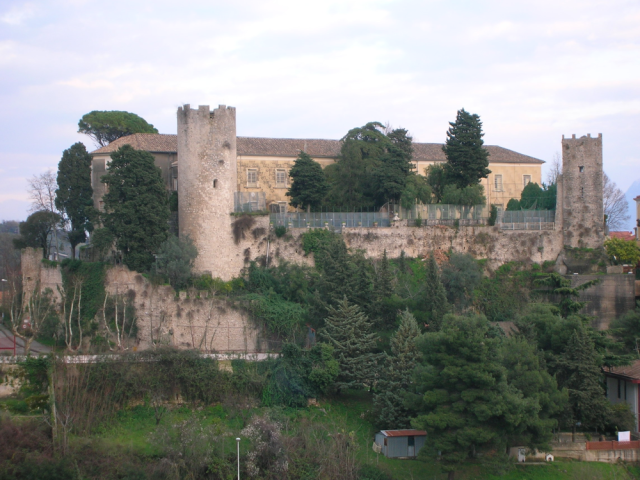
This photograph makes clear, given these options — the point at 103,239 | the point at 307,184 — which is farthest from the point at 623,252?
the point at 103,239

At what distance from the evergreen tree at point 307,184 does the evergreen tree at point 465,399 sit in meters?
14.5

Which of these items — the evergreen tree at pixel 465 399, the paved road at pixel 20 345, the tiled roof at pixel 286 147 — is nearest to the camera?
the evergreen tree at pixel 465 399

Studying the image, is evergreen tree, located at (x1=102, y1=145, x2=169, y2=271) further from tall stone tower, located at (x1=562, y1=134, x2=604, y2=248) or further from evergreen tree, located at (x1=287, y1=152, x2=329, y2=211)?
tall stone tower, located at (x1=562, y1=134, x2=604, y2=248)

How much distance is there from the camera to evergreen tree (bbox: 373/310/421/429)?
24094 mm

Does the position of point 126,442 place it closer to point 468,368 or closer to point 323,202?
point 468,368

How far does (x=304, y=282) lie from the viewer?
30812mm

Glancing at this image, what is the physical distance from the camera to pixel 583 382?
24.0 meters

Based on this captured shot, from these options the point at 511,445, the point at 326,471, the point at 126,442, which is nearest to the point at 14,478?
the point at 126,442

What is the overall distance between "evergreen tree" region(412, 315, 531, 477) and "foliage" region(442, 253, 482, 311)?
919 cm

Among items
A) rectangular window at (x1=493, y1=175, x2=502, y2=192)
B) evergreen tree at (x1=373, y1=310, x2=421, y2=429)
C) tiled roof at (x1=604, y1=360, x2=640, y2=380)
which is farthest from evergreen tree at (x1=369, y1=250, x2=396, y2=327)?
rectangular window at (x1=493, y1=175, x2=502, y2=192)

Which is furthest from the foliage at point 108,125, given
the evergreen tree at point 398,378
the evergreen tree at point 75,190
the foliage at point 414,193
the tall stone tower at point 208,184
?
the evergreen tree at point 398,378

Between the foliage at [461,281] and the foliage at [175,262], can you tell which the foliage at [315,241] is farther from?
the foliage at [461,281]

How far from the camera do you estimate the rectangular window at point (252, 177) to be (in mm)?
38912

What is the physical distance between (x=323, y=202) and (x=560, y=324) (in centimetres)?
1483
